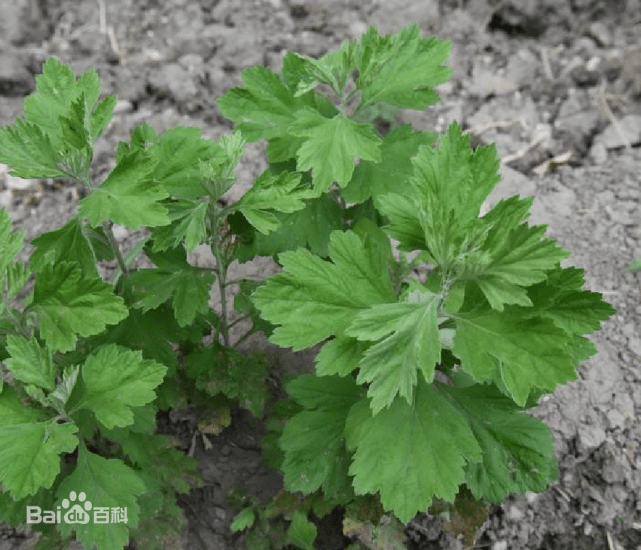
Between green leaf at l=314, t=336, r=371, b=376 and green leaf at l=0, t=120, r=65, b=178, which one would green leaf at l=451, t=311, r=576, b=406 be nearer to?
green leaf at l=314, t=336, r=371, b=376

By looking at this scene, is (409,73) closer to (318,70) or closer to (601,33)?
(318,70)


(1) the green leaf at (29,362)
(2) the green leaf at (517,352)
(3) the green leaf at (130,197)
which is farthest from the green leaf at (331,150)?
(1) the green leaf at (29,362)

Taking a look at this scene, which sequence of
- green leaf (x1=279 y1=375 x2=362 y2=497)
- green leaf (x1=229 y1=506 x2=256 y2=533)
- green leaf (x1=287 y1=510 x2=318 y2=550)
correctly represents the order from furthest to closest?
green leaf (x1=229 y1=506 x2=256 y2=533)
green leaf (x1=287 y1=510 x2=318 y2=550)
green leaf (x1=279 y1=375 x2=362 y2=497)

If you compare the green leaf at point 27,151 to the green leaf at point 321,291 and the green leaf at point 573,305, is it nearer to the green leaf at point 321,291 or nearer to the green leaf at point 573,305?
the green leaf at point 321,291

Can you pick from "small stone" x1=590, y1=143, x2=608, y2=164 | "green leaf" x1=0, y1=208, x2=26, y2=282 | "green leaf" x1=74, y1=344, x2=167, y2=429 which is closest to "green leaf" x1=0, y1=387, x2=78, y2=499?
"green leaf" x1=74, y1=344, x2=167, y2=429

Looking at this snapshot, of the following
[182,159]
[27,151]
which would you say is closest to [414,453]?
[182,159]

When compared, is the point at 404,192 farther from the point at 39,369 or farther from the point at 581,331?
the point at 39,369
